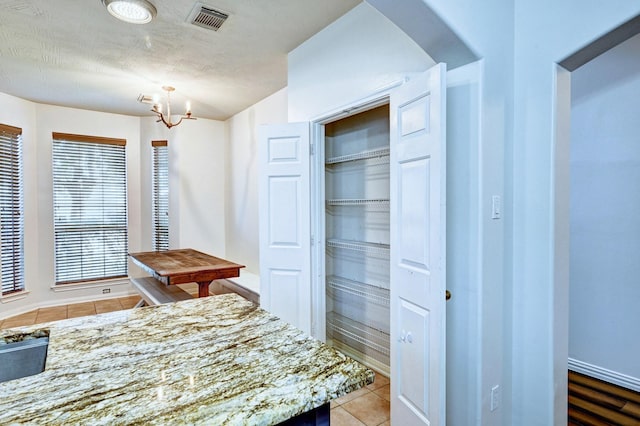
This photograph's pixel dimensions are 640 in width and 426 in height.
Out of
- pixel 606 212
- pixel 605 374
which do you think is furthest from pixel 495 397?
pixel 606 212

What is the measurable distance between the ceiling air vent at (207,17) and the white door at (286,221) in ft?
2.73

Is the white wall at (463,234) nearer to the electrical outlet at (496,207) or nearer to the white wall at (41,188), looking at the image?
the electrical outlet at (496,207)

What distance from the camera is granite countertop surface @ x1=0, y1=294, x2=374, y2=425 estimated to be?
76 cm

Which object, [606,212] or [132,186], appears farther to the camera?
[132,186]

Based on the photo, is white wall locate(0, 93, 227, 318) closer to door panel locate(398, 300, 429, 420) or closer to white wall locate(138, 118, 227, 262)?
white wall locate(138, 118, 227, 262)

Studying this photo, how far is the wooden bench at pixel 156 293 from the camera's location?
3.43m

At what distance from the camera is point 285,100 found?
409 centimetres

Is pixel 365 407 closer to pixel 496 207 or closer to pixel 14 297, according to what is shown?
pixel 496 207

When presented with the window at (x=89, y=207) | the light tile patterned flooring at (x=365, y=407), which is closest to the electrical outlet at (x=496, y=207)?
the light tile patterned flooring at (x=365, y=407)

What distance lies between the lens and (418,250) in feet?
5.89

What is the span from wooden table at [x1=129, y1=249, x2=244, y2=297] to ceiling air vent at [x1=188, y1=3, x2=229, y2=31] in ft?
6.81

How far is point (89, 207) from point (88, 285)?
1149mm

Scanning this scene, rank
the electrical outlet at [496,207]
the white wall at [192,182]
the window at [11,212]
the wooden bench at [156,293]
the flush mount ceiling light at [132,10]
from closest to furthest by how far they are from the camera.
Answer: the electrical outlet at [496,207] → the flush mount ceiling light at [132,10] → the wooden bench at [156,293] → the window at [11,212] → the white wall at [192,182]

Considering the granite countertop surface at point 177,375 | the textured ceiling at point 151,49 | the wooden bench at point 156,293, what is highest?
the textured ceiling at point 151,49
